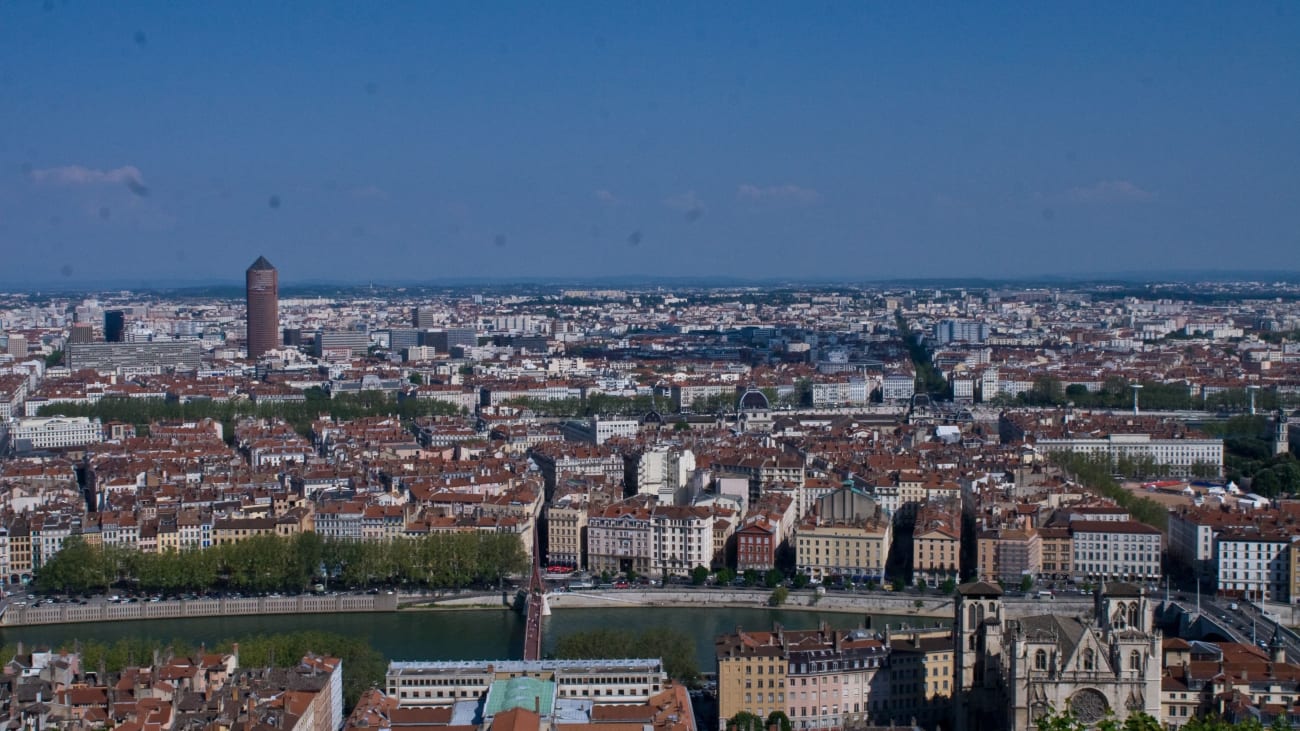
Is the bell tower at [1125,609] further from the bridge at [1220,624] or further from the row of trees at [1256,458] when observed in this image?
the row of trees at [1256,458]

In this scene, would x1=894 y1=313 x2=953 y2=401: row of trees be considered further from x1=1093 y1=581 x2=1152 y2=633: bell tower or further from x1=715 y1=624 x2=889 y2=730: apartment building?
x1=1093 y1=581 x2=1152 y2=633: bell tower

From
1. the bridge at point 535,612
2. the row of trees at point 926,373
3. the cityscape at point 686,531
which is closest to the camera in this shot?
the cityscape at point 686,531

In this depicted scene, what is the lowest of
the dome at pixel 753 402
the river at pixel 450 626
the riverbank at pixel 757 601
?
the river at pixel 450 626

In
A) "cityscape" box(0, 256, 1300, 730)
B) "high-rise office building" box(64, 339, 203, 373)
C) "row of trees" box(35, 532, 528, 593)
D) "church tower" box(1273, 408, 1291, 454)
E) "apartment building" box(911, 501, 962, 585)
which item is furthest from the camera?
"high-rise office building" box(64, 339, 203, 373)

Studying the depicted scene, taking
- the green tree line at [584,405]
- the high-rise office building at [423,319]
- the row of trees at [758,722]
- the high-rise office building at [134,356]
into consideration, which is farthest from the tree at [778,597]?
the high-rise office building at [423,319]

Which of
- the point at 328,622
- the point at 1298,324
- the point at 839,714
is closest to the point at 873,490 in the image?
the point at 328,622

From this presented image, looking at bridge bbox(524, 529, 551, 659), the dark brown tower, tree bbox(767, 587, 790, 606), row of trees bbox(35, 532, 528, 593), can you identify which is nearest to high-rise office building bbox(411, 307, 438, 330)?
the dark brown tower

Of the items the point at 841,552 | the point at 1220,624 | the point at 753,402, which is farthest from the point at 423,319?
the point at 1220,624

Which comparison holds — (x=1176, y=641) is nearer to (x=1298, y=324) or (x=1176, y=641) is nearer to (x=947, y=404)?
(x=947, y=404)
